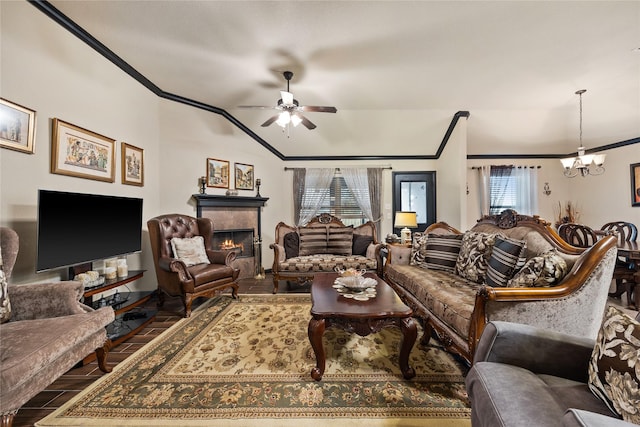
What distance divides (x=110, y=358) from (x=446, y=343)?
2602 mm

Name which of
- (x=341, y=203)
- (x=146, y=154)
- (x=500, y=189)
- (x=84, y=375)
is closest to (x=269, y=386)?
(x=84, y=375)

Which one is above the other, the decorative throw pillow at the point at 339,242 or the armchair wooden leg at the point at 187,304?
the decorative throw pillow at the point at 339,242

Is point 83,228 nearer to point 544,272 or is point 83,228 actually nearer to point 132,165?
point 132,165

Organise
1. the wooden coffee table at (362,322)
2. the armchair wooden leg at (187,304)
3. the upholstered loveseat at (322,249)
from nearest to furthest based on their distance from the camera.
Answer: the wooden coffee table at (362,322), the armchair wooden leg at (187,304), the upholstered loveseat at (322,249)

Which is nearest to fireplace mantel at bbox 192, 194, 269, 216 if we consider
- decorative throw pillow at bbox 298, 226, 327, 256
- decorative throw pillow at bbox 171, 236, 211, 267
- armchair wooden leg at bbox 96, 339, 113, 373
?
decorative throw pillow at bbox 171, 236, 211, 267

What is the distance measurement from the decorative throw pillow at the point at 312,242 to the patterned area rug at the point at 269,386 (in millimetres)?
1748

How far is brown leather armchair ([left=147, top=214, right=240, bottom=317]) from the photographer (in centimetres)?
275

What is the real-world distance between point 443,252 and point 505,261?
86 cm

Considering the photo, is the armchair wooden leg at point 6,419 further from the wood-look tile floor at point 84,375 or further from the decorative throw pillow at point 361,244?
the decorative throw pillow at point 361,244

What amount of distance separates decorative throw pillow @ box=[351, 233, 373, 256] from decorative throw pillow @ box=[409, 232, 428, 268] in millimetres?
988

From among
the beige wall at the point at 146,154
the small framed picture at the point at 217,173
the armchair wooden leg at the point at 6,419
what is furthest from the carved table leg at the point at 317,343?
the small framed picture at the point at 217,173

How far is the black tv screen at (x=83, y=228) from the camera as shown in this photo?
5.99 ft

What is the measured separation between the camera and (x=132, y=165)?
308 centimetres

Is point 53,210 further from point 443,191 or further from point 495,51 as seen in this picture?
point 443,191
